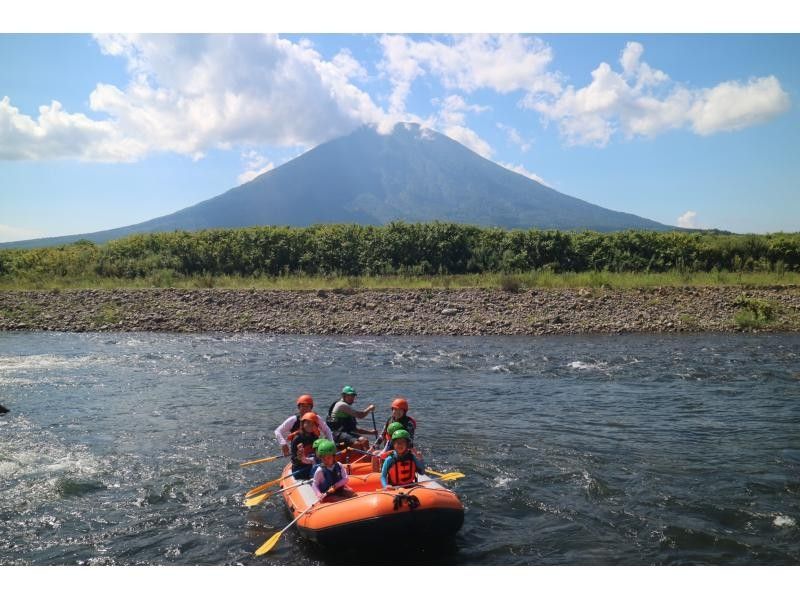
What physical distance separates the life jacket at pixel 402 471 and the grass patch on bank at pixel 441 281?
67.2 ft

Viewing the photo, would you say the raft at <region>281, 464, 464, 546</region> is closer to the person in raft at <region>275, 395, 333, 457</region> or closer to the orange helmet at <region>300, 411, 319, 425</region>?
the orange helmet at <region>300, 411, 319, 425</region>

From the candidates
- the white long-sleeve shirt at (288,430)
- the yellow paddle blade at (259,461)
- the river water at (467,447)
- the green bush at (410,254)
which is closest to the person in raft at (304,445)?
the white long-sleeve shirt at (288,430)

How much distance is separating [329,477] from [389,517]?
141 centimetres

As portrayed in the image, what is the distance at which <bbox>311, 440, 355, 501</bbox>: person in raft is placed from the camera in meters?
8.12

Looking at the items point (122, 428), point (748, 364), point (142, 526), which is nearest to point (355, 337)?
point (122, 428)

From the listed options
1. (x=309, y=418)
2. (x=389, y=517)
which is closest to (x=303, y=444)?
(x=309, y=418)

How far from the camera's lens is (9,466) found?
1052 cm

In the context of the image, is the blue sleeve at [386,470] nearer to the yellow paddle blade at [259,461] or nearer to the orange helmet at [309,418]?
the orange helmet at [309,418]

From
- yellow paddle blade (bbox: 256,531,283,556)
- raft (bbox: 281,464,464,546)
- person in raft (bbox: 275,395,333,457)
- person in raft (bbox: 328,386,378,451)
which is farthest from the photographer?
person in raft (bbox: 328,386,378,451)

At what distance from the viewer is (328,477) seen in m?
8.23

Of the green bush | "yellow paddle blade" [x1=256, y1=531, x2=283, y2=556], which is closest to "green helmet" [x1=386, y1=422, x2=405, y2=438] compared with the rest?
"yellow paddle blade" [x1=256, y1=531, x2=283, y2=556]

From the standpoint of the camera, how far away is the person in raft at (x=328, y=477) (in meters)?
8.12

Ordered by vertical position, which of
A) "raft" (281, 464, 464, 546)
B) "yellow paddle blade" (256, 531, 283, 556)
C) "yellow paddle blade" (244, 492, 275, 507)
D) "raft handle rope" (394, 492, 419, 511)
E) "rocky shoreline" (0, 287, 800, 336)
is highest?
"rocky shoreline" (0, 287, 800, 336)

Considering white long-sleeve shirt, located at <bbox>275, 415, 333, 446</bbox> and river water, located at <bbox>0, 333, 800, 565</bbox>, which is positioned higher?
white long-sleeve shirt, located at <bbox>275, 415, 333, 446</bbox>
